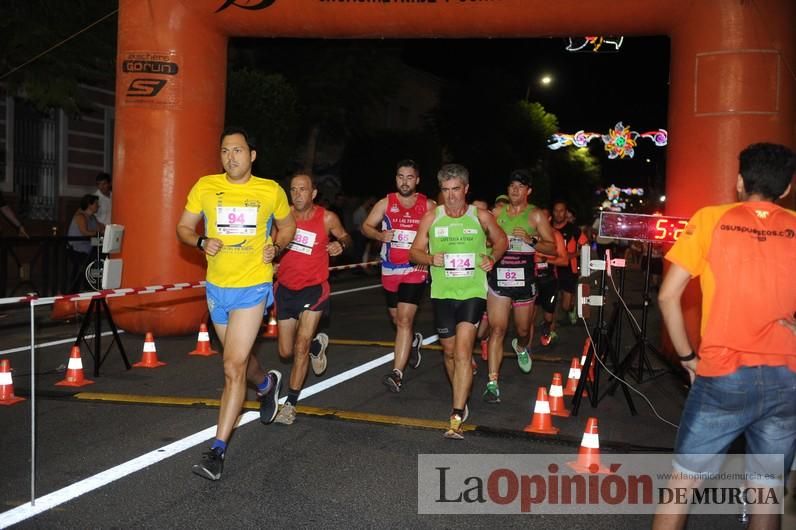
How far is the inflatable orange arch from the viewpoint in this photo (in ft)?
34.0

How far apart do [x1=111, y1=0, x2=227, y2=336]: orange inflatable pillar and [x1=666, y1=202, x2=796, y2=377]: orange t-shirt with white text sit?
8762 millimetres

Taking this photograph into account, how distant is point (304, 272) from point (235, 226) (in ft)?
6.27

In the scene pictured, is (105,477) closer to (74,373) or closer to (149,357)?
(74,373)

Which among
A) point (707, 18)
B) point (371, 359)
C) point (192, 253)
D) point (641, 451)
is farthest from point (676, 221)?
point (192, 253)

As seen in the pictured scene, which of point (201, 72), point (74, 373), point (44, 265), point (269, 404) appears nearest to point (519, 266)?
point (269, 404)

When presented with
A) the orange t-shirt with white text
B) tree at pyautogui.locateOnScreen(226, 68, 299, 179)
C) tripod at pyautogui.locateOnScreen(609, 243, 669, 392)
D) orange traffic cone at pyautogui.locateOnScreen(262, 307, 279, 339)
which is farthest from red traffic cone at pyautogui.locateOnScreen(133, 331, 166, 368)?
tree at pyautogui.locateOnScreen(226, 68, 299, 179)

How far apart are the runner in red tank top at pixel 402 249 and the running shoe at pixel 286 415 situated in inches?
60.5

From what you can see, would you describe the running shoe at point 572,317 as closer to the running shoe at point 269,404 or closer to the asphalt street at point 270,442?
the asphalt street at point 270,442

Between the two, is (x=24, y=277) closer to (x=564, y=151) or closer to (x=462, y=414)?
(x=462, y=414)

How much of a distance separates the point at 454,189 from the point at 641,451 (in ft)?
7.93

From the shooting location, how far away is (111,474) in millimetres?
5555

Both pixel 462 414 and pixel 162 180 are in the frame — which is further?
pixel 162 180

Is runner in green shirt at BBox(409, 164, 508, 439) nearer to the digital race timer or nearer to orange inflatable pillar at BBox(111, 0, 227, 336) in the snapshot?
the digital race timer

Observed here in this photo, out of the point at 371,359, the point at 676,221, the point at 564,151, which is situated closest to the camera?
the point at 676,221
